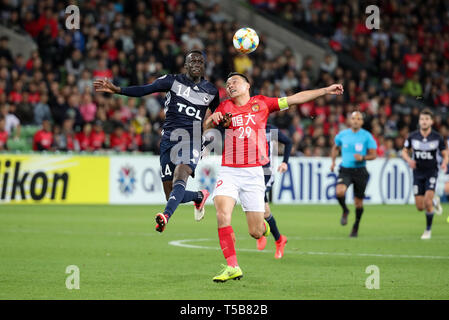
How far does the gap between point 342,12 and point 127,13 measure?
9.26 meters

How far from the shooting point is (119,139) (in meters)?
24.0

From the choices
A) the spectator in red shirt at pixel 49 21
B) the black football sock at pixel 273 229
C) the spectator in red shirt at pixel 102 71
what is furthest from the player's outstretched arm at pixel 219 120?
the spectator in red shirt at pixel 49 21

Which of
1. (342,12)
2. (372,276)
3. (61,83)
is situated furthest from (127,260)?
(342,12)

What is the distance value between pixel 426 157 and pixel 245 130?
24.3 ft

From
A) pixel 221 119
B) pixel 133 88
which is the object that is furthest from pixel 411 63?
pixel 221 119

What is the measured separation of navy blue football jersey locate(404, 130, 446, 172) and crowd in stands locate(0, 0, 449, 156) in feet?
31.3

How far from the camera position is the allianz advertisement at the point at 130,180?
22391 millimetres

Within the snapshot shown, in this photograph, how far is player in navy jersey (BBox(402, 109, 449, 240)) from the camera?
16.1m

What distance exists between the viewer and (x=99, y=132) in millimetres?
23656

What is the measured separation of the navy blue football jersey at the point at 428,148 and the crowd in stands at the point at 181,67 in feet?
31.3

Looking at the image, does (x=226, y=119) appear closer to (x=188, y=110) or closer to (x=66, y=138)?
(x=188, y=110)

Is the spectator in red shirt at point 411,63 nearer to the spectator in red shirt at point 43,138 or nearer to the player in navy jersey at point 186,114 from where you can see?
the spectator in red shirt at point 43,138

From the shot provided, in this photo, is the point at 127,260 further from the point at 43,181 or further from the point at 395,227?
the point at 43,181

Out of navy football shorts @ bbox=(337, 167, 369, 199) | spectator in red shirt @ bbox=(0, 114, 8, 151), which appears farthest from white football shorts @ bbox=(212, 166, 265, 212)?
spectator in red shirt @ bbox=(0, 114, 8, 151)
